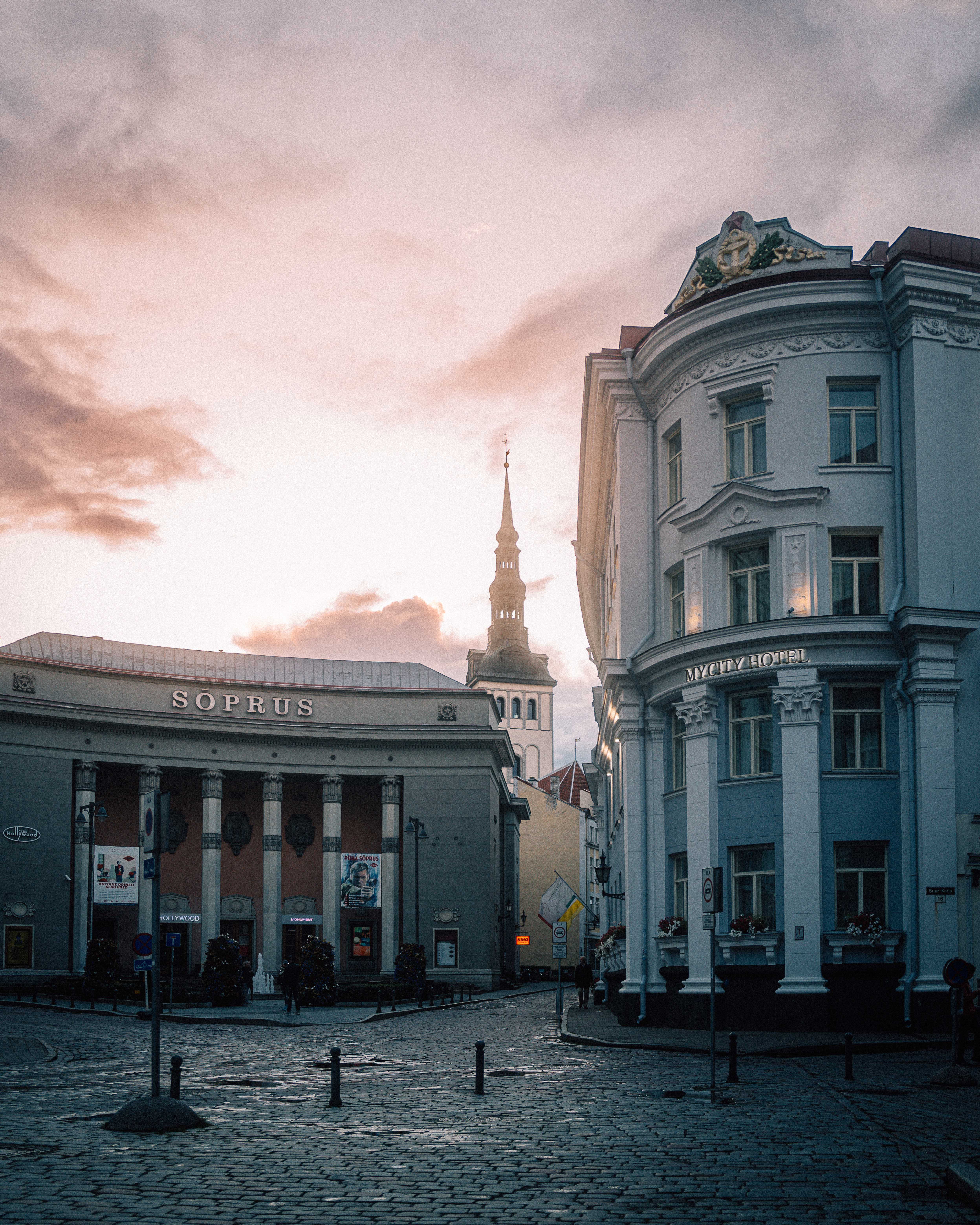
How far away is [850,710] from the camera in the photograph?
1292 inches

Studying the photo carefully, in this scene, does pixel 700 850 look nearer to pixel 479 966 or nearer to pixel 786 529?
pixel 786 529

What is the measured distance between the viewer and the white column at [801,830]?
3139 centimetres

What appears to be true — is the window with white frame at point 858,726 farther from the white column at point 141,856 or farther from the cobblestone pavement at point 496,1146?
the white column at point 141,856

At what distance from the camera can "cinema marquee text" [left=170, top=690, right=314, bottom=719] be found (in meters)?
78.0

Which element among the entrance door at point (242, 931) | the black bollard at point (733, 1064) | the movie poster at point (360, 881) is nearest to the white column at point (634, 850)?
the black bollard at point (733, 1064)

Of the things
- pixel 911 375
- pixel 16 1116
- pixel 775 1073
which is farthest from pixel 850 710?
pixel 16 1116

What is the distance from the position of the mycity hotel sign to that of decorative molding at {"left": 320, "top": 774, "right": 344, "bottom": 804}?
4922cm

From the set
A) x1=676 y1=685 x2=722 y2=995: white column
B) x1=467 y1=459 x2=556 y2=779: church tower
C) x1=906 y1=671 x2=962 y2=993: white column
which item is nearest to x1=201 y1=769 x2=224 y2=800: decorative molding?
x1=676 y1=685 x2=722 y2=995: white column

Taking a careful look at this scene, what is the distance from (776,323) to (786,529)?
17.1 ft

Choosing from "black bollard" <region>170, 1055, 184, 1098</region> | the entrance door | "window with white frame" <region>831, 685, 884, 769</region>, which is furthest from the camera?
the entrance door

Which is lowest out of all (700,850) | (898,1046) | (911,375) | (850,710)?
(898,1046)

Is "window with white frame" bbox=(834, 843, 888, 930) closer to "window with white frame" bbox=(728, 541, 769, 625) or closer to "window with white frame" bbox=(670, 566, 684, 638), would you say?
"window with white frame" bbox=(728, 541, 769, 625)

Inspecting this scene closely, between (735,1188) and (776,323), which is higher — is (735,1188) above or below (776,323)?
below

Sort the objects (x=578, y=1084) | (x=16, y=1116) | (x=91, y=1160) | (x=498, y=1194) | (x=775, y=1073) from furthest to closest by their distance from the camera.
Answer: (x=775, y=1073) < (x=578, y=1084) < (x=16, y=1116) < (x=91, y=1160) < (x=498, y=1194)
